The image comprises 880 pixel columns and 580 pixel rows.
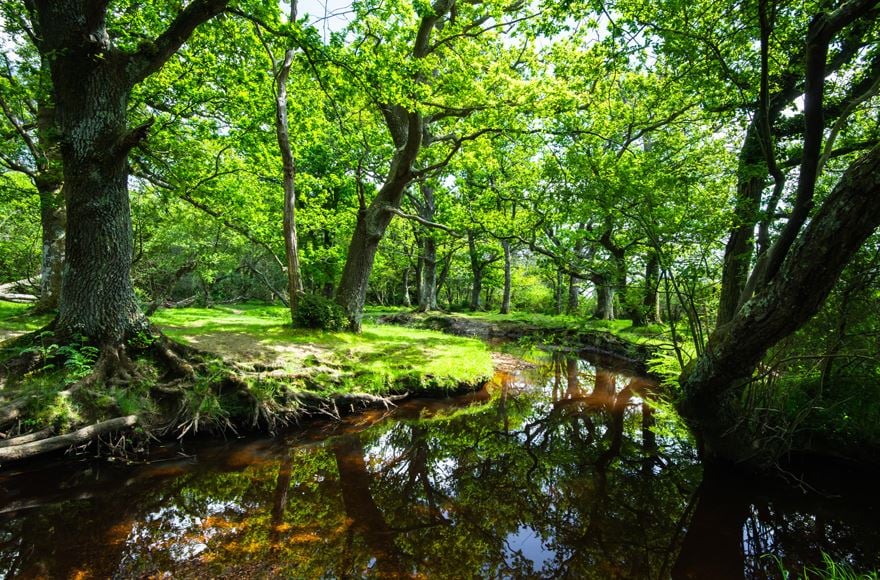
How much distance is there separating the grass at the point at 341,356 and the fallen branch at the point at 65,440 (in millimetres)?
2089

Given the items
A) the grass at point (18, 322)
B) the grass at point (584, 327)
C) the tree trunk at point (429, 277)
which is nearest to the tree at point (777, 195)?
the grass at point (584, 327)

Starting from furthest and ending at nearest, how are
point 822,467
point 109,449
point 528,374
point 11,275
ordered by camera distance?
point 11,275 < point 528,374 < point 822,467 < point 109,449

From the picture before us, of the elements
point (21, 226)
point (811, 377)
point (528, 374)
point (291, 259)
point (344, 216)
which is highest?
point (344, 216)

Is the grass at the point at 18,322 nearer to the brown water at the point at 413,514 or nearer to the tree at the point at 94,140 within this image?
the tree at the point at 94,140

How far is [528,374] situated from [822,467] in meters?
7.59

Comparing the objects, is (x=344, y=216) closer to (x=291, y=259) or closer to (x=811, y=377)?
(x=291, y=259)

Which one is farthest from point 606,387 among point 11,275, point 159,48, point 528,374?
point 11,275

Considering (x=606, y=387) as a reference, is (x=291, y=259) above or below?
above

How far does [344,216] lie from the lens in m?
20.5

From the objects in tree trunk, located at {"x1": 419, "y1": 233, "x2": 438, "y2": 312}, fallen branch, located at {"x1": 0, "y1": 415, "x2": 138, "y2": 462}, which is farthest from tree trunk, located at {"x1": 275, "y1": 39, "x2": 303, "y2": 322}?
tree trunk, located at {"x1": 419, "y1": 233, "x2": 438, "y2": 312}

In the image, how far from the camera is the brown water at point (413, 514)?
12.3ft

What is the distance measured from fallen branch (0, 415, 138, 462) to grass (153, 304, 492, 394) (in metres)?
2.09

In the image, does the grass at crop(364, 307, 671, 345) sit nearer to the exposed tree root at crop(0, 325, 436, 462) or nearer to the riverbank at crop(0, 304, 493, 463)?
the riverbank at crop(0, 304, 493, 463)

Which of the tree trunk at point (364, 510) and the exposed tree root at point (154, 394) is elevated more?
the exposed tree root at point (154, 394)
